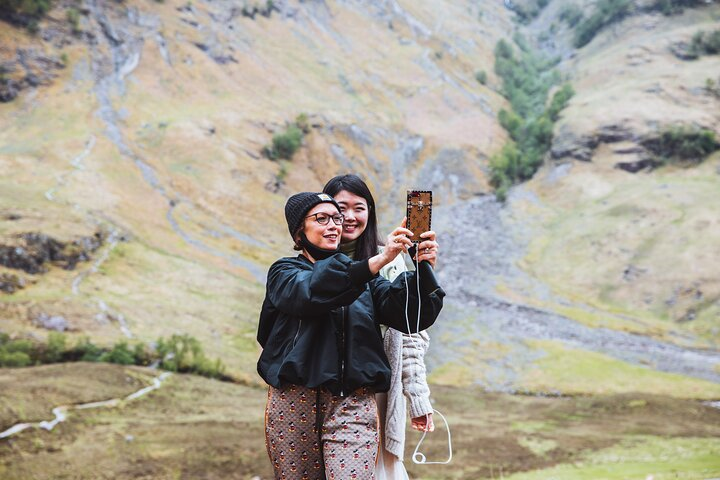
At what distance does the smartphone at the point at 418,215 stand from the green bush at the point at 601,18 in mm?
89276

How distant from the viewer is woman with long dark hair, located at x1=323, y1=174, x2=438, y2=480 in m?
3.93

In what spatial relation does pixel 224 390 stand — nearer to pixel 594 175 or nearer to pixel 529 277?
pixel 529 277

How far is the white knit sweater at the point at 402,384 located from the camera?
393 cm

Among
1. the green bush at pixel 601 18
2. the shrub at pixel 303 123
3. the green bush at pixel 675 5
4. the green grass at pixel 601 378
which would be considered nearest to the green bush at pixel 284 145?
the shrub at pixel 303 123

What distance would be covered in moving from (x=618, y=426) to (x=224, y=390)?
12.2 m

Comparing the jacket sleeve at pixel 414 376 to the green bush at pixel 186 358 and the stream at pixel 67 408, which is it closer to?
the stream at pixel 67 408

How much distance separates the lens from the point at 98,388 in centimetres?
1736

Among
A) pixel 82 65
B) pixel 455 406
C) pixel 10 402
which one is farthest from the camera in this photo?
pixel 82 65

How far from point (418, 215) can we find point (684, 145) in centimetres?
5370

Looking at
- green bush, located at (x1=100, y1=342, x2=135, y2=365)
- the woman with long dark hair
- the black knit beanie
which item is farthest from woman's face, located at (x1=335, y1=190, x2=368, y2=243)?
green bush, located at (x1=100, y1=342, x2=135, y2=365)

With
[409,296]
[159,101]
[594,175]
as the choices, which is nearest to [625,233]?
[594,175]

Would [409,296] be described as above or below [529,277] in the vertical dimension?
above

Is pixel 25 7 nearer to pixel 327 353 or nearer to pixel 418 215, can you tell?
pixel 418 215

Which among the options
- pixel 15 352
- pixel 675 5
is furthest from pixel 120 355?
pixel 675 5
